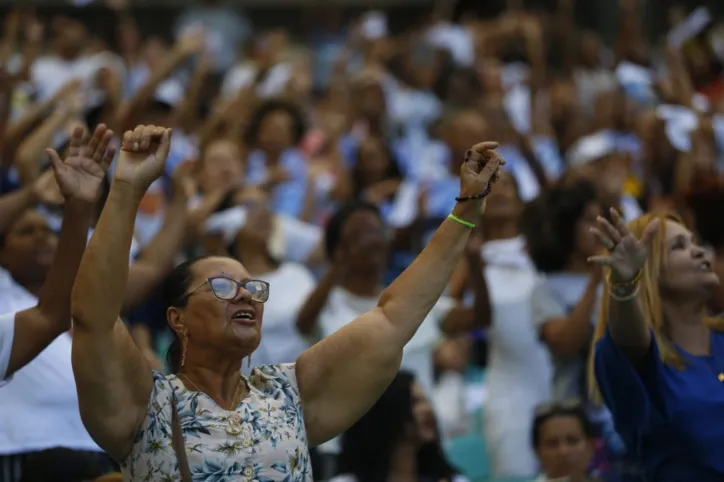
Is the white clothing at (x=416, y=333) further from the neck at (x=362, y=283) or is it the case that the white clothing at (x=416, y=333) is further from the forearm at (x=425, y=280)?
the forearm at (x=425, y=280)

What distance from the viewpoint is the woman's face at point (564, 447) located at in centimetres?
588

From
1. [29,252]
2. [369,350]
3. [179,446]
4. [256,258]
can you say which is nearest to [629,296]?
[369,350]

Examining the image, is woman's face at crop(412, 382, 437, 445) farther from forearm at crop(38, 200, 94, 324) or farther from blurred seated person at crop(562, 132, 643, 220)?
forearm at crop(38, 200, 94, 324)

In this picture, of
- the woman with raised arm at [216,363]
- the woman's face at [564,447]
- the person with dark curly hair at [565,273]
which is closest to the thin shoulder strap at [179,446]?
the woman with raised arm at [216,363]

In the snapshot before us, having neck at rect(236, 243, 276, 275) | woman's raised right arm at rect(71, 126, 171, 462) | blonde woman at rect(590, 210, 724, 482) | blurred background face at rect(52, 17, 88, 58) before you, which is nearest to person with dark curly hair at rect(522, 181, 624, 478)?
neck at rect(236, 243, 276, 275)

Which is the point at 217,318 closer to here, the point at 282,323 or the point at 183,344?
the point at 183,344

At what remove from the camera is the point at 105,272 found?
11.7ft

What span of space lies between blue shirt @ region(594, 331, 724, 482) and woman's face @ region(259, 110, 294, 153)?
5.12 m

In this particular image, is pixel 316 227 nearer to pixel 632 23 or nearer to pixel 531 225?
pixel 531 225

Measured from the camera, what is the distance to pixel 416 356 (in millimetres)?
6836

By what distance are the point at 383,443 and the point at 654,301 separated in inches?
65.2

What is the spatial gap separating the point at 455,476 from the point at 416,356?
827 mm

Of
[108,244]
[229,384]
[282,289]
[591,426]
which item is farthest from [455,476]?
[108,244]

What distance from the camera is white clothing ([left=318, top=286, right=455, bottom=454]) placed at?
658 centimetres
